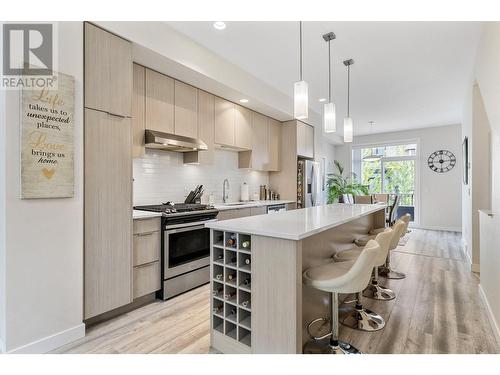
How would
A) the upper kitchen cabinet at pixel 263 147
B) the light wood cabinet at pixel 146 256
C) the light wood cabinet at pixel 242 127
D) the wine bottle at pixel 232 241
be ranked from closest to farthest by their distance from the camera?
the wine bottle at pixel 232 241 → the light wood cabinet at pixel 146 256 → the light wood cabinet at pixel 242 127 → the upper kitchen cabinet at pixel 263 147

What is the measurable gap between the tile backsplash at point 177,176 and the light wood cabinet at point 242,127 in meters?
0.33

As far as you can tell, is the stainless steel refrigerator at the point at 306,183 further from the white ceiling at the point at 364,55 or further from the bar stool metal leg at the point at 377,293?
the bar stool metal leg at the point at 377,293

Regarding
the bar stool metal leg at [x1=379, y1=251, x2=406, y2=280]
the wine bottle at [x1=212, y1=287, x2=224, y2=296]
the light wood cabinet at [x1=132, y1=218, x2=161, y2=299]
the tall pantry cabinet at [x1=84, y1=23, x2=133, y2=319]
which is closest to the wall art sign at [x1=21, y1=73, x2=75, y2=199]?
the tall pantry cabinet at [x1=84, y1=23, x2=133, y2=319]

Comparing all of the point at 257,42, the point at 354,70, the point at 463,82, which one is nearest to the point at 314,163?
the point at 354,70

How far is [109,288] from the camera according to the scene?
232cm

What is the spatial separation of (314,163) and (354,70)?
2.12 meters

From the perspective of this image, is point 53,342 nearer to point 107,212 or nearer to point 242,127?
point 107,212

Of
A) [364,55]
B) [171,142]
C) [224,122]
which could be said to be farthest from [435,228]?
[171,142]

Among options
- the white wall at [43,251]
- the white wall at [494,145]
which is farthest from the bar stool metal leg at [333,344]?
the white wall at [43,251]

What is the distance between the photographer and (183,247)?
9.80 ft

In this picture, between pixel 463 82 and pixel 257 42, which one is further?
pixel 463 82

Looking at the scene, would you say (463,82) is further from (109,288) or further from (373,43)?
(109,288)

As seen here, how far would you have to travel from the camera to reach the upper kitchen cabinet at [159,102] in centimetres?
299
